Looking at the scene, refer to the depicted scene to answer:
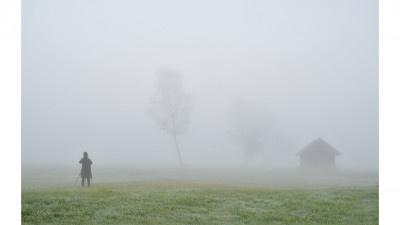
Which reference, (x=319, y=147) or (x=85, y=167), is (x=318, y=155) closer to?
(x=319, y=147)

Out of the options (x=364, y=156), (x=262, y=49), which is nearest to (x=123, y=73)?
(x=262, y=49)

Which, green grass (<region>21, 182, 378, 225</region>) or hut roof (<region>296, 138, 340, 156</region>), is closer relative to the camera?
green grass (<region>21, 182, 378, 225</region>)

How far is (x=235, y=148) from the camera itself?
2306 inches

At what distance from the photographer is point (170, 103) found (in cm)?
4894

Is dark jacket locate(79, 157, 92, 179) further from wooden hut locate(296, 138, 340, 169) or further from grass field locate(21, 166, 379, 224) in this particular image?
wooden hut locate(296, 138, 340, 169)

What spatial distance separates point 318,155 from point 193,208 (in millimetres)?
36608

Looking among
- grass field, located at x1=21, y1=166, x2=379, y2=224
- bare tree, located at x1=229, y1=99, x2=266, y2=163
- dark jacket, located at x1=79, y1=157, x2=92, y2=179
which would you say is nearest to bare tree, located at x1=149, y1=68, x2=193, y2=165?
bare tree, located at x1=229, y1=99, x2=266, y2=163

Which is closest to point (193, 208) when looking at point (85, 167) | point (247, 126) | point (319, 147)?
point (85, 167)

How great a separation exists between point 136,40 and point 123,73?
4.57 metres

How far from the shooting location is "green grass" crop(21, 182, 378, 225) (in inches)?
578

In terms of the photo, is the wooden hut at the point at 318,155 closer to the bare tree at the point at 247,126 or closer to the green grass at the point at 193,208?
the bare tree at the point at 247,126

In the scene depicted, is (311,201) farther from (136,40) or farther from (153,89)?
(136,40)

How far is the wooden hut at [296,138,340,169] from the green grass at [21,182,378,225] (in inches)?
1149
